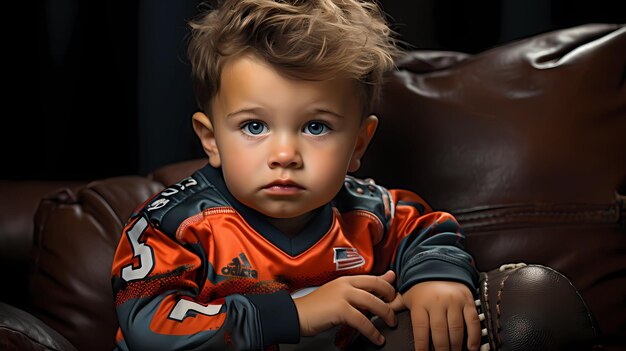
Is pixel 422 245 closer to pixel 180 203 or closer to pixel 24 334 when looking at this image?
pixel 180 203

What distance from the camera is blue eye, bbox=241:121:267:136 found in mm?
1245

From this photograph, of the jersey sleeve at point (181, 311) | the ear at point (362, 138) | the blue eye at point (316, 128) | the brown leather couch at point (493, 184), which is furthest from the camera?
the brown leather couch at point (493, 184)

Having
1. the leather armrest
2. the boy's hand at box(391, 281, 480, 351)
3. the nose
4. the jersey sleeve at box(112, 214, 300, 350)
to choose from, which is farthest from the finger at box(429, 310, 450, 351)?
the leather armrest

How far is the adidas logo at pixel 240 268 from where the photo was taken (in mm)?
1266

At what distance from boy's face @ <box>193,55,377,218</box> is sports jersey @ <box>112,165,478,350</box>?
64mm

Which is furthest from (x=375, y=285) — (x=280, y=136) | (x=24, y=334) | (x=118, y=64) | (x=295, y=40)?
(x=118, y=64)

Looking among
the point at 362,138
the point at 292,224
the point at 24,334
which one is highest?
the point at 362,138

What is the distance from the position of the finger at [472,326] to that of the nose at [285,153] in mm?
304

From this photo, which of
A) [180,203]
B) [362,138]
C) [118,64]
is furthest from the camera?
[118,64]

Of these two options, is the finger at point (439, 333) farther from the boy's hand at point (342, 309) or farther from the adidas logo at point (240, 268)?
the adidas logo at point (240, 268)

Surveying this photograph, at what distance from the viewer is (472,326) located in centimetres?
118

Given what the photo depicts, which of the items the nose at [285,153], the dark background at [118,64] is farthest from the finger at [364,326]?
the dark background at [118,64]

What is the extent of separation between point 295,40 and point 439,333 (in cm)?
44

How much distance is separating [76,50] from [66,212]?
0.60 m
